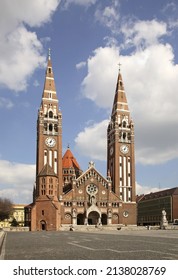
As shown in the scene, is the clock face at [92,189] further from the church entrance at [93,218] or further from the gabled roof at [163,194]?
the gabled roof at [163,194]

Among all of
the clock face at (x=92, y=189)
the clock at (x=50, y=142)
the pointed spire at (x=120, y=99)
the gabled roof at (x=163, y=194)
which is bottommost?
the gabled roof at (x=163, y=194)

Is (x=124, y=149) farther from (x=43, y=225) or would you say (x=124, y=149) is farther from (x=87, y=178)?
(x=43, y=225)

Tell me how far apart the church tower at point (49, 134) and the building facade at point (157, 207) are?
152 feet

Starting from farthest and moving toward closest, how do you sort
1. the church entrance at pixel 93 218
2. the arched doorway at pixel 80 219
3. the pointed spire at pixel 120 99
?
the pointed spire at pixel 120 99
the church entrance at pixel 93 218
the arched doorway at pixel 80 219

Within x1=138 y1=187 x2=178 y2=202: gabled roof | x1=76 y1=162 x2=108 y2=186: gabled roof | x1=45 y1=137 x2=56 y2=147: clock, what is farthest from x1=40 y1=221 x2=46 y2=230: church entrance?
x1=138 y1=187 x2=178 y2=202: gabled roof

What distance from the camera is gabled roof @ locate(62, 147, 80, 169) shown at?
102 m

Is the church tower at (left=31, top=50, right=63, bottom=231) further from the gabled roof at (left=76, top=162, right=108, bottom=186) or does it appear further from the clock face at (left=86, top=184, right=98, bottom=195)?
the clock face at (left=86, top=184, right=98, bottom=195)

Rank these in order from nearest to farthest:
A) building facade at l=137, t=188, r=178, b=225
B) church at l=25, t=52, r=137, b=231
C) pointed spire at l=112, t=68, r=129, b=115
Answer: church at l=25, t=52, r=137, b=231
pointed spire at l=112, t=68, r=129, b=115
building facade at l=137, t=188, r=178, b=225

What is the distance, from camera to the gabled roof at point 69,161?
102 m

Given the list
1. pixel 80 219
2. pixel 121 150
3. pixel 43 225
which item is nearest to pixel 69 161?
pixel 121 150

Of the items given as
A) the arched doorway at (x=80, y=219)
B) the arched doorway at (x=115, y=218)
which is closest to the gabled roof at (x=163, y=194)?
the arched doorway at (x=115, y=218)

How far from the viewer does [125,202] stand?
88.3 metres

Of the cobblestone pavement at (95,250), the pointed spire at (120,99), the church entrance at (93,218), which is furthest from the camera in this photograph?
the pointed spire at (120,99)
